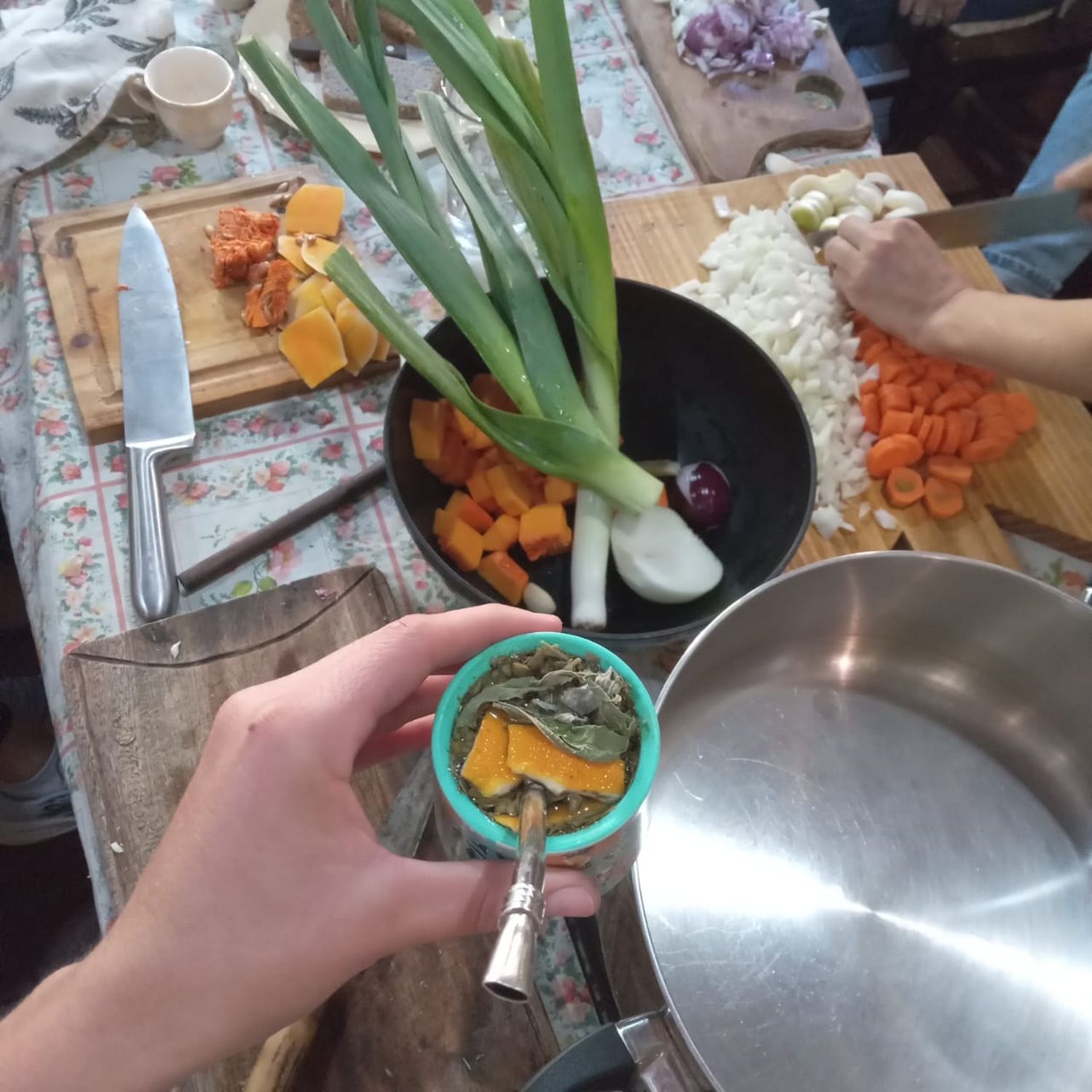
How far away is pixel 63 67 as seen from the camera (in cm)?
111

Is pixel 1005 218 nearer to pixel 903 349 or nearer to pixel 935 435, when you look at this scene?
pixel 903 349

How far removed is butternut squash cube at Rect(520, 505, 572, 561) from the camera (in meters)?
0.83

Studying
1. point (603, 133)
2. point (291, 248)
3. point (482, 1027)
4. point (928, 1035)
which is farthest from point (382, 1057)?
point (603, 133)

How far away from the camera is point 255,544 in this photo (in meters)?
0.86

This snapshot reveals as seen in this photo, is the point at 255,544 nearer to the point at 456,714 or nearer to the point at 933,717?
the point at 456,714

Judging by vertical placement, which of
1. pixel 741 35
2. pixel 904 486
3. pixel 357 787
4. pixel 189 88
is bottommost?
pixel 357 787

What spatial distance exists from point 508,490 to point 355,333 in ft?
0.91

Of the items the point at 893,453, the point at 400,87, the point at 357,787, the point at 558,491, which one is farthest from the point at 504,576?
the point at 400,87

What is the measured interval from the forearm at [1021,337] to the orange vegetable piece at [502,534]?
1.74ft

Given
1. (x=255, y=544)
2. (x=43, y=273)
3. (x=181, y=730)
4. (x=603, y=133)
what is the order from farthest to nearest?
(x=603, y=133), (x=43, y=273), (x=255, y=544), (x=181, y=730)

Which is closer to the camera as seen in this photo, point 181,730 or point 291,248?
point 181,730

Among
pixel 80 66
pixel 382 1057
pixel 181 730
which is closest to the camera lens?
pixel 382 1057

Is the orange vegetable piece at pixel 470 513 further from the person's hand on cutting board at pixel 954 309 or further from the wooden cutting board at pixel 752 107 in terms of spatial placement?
the wooden cutting board at pixel 752 107

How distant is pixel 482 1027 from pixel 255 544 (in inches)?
18.9
